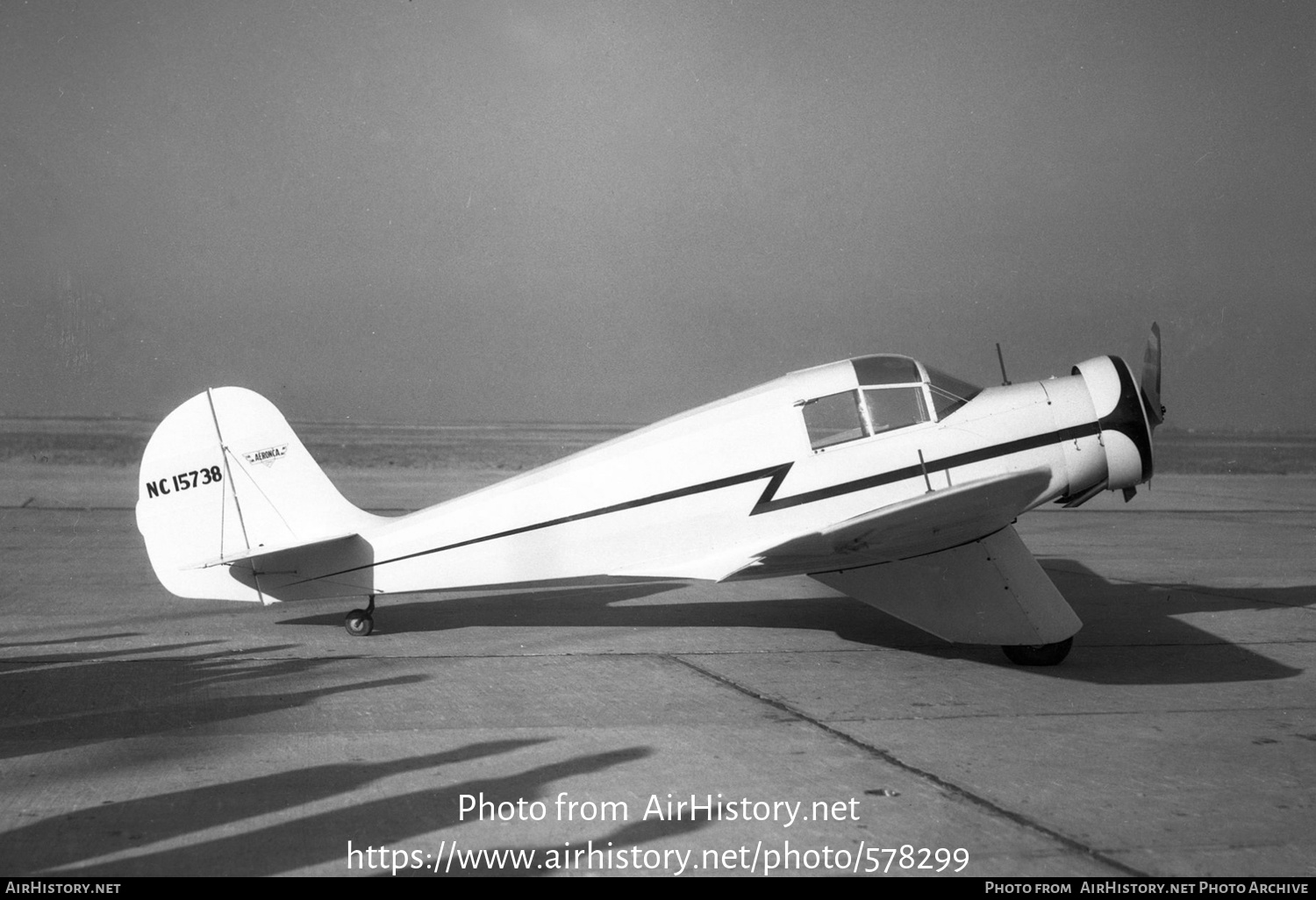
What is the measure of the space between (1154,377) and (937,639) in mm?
2584

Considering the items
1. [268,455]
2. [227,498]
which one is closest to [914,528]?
[268,455]

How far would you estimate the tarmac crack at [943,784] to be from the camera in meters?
4.46

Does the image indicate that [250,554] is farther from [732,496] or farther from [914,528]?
[914,528]

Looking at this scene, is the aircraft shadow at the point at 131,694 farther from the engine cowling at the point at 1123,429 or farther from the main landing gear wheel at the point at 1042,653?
the engine cowling at the point at 1123,429

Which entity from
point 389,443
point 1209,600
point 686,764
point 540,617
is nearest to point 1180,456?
point 389,443

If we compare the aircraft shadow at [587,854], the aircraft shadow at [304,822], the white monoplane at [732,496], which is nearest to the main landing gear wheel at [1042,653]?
the white monoplane at [732,496]

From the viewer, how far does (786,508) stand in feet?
27.1

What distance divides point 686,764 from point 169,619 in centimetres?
582

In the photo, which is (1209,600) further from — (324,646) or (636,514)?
(324,646)

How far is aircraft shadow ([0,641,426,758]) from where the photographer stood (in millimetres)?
6129

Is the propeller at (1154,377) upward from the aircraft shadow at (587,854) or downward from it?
upward

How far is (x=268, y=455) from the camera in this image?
8633 mm

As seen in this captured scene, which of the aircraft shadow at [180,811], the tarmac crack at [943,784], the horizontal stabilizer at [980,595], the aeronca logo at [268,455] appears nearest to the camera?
the aircraft shadow at [180,811]

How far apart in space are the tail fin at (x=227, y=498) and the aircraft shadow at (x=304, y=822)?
334 centimetres
